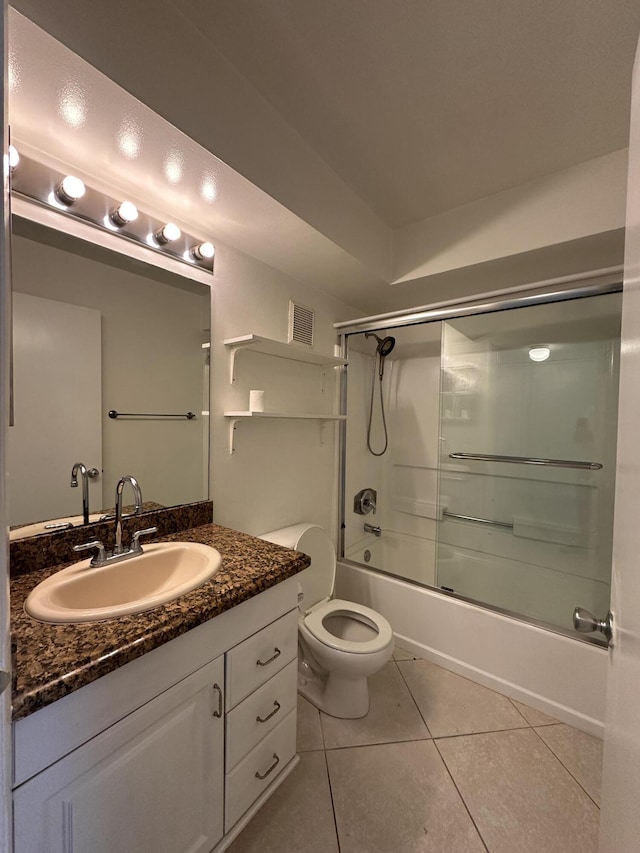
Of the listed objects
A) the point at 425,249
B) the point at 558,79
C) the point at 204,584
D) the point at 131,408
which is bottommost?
the point at 204,584

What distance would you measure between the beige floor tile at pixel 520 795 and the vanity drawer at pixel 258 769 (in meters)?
0.66

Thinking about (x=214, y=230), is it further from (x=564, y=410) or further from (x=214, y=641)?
(x=564, y=410)

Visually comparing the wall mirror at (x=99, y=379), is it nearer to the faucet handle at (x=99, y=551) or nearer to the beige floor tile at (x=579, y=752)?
the faucet handle at (x=99, y=551)

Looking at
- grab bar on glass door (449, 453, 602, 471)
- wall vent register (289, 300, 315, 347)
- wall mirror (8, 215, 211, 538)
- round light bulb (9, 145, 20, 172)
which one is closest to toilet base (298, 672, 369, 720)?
wall mirror (8, 215, 211, 538)

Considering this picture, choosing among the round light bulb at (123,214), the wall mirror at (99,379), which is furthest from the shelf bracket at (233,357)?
the round light bulb at (123,214)

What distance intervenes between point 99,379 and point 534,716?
2.34 meters

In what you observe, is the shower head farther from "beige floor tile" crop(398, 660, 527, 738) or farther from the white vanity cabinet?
"beige floor tile" crop(398, 660, 527, 738)

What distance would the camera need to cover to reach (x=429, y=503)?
251 cm

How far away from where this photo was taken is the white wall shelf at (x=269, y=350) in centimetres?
152

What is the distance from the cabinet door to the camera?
647mm

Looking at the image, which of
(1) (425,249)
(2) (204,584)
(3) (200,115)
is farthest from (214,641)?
(1) (425,249)

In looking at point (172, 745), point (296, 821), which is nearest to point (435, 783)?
point (296, 821)

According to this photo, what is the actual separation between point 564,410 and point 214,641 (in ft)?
6.86

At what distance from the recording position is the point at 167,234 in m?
1.34
